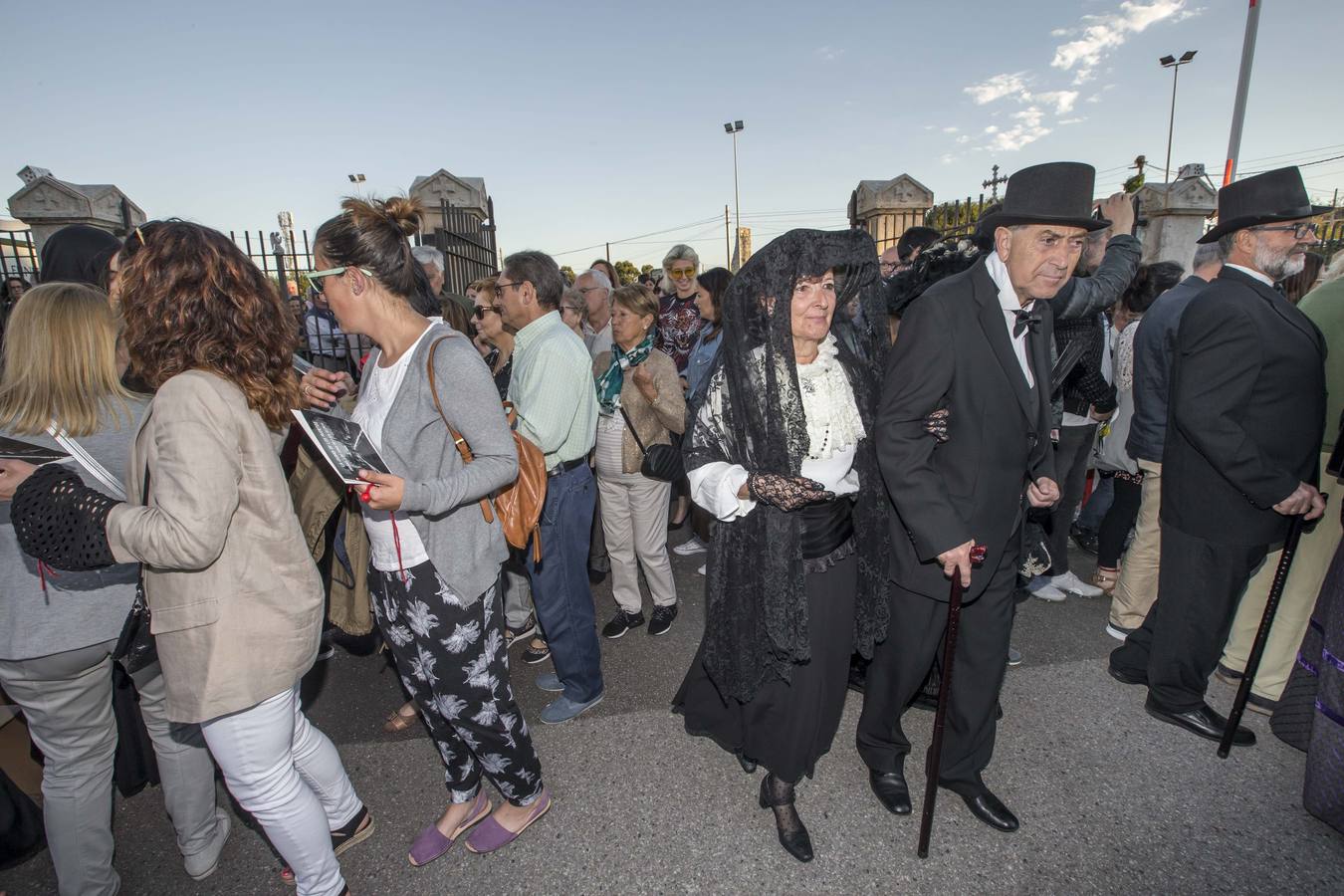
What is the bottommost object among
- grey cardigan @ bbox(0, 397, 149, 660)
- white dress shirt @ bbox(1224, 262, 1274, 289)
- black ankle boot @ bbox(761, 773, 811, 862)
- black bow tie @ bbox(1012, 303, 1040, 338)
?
black ankle boot @ bbox(761, 773, 811, 862)

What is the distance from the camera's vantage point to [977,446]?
89.0 inches

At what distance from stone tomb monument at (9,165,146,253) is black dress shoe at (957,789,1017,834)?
7.23 metres

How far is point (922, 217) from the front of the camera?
31.1 ft

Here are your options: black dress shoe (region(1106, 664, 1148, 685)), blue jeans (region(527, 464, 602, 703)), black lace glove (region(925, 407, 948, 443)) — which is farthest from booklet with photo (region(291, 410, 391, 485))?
black dress shoe (region(1106, 664, 1148, 685))

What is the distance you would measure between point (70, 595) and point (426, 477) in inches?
45.2

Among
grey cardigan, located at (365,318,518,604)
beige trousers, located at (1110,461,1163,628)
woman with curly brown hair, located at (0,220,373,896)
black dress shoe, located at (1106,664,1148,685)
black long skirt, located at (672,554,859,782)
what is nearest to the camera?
woman with curly brown hair, located at (0,220,373,896)

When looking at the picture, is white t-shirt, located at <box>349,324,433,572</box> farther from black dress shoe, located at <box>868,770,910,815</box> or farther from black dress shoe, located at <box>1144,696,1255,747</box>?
black dress shoe, located at <box>1144,696,1255,747</box>

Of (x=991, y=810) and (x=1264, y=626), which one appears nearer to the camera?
(x=991, y=810)

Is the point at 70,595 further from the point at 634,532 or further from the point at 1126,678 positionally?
the point at 1126,678

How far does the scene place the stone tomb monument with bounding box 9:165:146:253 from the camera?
5.39 m

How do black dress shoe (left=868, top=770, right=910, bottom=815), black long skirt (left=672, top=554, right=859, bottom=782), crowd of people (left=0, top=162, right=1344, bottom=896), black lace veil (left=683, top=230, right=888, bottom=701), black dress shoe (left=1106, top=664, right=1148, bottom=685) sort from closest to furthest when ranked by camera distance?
1. crowd of people (left=0, top=162, right=1344, bottom=896)
2. black lace veil (left=683, top=230, right=888, bottom=701)
3. black long skirt (left=672, top=554, right=859, bottom=782)
4. black dress shoe (left=868, top=770, right=910, bottom=815)
5. black dress shoe (left=1106, top=664, right=1148, bottom=685)

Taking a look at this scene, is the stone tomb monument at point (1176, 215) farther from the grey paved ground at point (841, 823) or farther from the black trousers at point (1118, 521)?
the grey paved ground at point (841, 823)

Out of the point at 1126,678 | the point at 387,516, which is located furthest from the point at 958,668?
the point at 387,516

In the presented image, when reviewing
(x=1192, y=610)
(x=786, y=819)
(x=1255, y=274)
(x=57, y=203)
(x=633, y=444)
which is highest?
(x=57, y=203)
